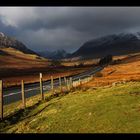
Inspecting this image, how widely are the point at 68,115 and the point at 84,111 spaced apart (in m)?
0.66

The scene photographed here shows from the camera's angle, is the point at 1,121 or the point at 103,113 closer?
the point at 103,113
